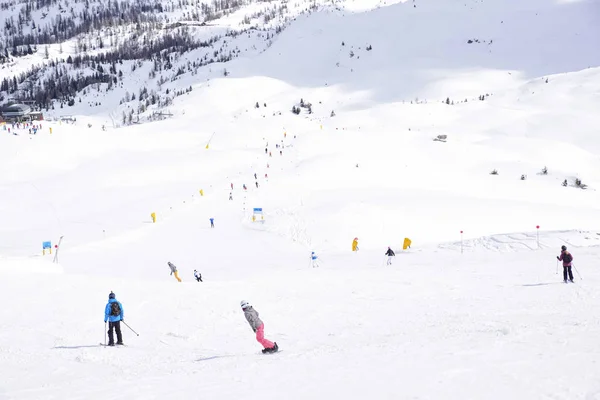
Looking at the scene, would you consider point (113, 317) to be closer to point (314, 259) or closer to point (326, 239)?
point (314, 259)

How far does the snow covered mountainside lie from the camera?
866 centimetres

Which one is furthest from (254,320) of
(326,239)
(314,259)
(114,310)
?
(326,239)

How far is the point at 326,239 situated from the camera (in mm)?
26609

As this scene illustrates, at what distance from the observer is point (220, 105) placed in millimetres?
81188

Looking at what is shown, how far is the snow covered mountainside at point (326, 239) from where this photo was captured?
8664 mm

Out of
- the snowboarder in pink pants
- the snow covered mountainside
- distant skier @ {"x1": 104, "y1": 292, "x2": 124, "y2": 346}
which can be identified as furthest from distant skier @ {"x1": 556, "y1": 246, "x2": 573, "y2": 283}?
distant skier @ {"x1": 104, "y1": 292, "x2": 124, "y2": 346}

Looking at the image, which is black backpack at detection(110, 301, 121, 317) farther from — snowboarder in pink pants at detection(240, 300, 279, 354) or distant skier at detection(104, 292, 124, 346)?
snowboarder in pink pants at detection(240, 300, 279, 354)

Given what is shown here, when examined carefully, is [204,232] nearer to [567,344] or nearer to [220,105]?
[567,344]

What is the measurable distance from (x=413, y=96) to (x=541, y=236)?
2183 inches

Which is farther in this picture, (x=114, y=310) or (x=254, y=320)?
(x=114, y=310)

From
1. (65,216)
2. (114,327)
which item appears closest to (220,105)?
(65,216)

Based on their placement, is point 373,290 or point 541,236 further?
point 541,236

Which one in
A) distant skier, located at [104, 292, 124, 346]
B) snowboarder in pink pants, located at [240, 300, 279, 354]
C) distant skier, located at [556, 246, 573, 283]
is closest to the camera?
snowboarder in pink pants, located at [240, 300, 279, 354]

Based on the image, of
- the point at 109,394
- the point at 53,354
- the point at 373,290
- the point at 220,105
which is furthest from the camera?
the point at 220,105
